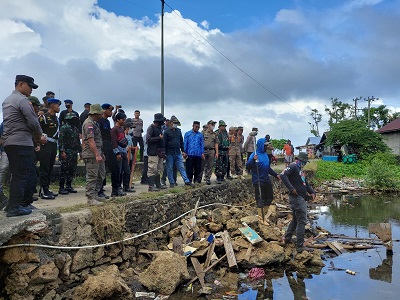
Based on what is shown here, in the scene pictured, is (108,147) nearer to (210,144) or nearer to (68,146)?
(68,146)

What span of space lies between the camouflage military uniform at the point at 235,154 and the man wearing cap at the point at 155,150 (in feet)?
12.6

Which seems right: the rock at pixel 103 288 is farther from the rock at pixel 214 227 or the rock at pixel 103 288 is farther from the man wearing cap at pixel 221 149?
the man wearing cap at pixel 221 149

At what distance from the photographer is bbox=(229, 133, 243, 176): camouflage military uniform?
40.6ft

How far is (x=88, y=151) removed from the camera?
265 inches

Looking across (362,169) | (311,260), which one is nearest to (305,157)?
(311,260)

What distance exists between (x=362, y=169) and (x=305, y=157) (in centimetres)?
2124

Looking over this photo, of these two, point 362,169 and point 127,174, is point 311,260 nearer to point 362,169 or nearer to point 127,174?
point 127,174

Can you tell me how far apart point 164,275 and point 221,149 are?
5769 mm

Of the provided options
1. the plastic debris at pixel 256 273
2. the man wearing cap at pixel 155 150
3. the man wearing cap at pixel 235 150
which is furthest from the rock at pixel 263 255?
the man wearing cap at pixel 235 150

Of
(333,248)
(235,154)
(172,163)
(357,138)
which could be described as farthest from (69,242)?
(357,138)

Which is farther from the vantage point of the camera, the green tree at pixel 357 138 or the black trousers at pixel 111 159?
the green tree at pixel 357 138

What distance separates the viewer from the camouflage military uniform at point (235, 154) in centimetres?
1237

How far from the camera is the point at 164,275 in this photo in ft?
19.8

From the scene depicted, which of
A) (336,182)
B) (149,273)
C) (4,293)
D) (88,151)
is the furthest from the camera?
(336,182)
